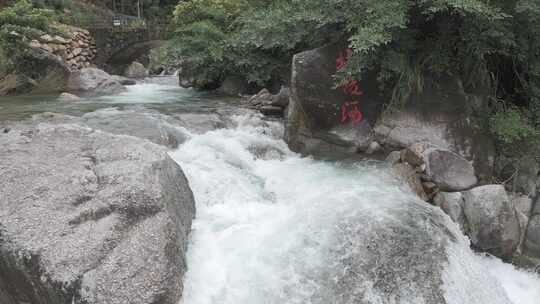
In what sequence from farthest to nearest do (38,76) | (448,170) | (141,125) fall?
1. (38,76)
2. (141,125)
3. (448,170)

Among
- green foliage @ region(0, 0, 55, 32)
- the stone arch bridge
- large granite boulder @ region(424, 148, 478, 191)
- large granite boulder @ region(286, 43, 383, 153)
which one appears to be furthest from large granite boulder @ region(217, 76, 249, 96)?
the stone arch bridge

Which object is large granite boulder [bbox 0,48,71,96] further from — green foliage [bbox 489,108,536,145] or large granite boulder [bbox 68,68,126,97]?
green foliage [bbox 489,108,536,145]

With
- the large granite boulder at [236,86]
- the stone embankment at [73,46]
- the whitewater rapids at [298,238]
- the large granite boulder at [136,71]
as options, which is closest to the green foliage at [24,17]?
the stone embankment at [73,46]

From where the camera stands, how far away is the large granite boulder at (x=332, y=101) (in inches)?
251

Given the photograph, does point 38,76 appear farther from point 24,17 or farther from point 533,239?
point 533,239

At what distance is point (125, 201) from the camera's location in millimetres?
3508

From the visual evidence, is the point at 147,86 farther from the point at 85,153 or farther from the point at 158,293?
the point at 158,293

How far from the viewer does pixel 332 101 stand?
6.43m

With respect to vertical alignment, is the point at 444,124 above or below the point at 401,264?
above

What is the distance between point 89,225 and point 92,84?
9261 mm

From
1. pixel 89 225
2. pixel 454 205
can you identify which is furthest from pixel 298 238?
pixel 454 205

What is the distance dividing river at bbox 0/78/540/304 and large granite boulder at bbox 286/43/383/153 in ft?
1.51

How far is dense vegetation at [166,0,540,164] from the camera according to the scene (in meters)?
5.42

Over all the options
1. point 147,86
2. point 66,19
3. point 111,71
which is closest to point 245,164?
point 147,86
